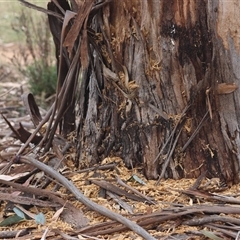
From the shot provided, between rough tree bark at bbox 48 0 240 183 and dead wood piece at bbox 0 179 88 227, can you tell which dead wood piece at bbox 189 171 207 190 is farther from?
dead wood piece at bbox 0 179 88 227

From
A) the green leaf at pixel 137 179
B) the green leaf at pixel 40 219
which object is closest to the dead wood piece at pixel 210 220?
the green leaf at pixel 137 179

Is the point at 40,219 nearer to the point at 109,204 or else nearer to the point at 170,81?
the point at 109,204

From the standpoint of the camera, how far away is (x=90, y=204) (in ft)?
5.05

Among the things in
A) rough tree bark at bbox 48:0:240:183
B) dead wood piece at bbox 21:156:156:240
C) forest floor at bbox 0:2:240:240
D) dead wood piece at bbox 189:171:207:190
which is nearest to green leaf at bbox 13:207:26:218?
forest floor at bbox 0:2:240:240

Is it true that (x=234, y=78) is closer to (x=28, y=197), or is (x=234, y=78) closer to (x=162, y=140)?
(x=162, y=140)

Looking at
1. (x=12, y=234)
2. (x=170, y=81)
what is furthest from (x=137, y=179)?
(x=12, y=234)

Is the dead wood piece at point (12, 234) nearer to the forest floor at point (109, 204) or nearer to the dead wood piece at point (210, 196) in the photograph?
the forest floor at point (109, 204)

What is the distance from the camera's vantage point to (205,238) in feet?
4.75

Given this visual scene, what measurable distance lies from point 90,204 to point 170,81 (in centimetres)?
44

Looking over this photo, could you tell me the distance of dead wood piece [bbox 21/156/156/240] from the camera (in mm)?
1408

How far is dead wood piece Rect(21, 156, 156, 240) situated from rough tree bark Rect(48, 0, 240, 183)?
9.3 inches

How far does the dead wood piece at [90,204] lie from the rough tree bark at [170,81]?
24 cm

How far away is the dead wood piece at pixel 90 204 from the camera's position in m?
1.41

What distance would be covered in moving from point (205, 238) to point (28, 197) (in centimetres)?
55
